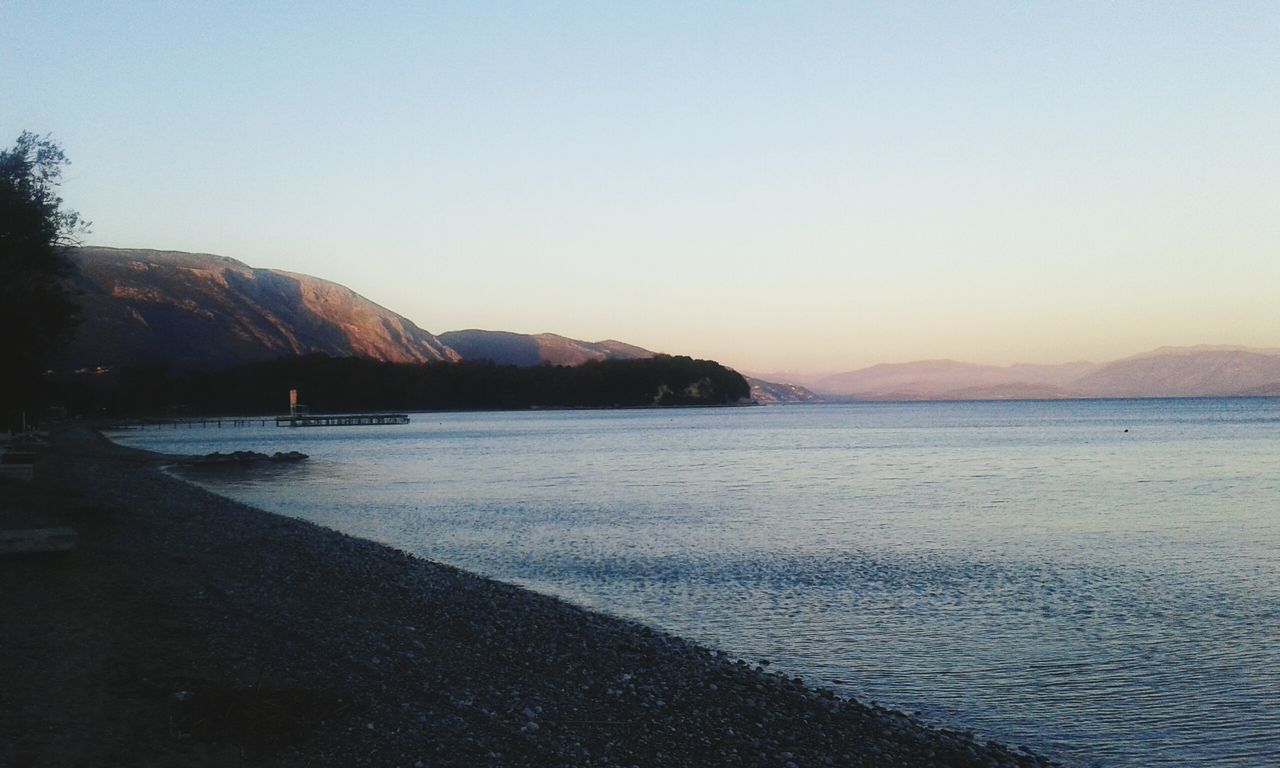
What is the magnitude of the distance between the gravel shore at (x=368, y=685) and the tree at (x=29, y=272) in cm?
1510

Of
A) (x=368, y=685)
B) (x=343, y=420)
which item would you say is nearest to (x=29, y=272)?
(x=368, y=685)

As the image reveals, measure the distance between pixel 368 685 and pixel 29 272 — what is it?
25.9 meters

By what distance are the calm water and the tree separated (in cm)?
981

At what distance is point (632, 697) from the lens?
10445mm

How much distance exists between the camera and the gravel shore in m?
8.02

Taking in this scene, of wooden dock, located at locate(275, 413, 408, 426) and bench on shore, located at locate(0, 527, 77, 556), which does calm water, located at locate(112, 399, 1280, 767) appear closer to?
bench on shore, located at locate(0, 527, 77, 556)

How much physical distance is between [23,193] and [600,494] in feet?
78.1

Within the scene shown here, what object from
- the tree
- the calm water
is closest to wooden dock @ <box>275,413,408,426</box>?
the calm water

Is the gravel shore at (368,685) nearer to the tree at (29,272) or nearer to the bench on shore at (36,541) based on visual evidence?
the bench on shore at (36,541)

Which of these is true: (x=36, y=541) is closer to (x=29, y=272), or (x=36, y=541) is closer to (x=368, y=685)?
(x=368, y=685)

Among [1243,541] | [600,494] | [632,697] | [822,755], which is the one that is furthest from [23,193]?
[1243,541]

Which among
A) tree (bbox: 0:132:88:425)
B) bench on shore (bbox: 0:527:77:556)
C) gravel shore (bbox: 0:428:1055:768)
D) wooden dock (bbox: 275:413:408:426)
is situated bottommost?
wooden dock (bbox: 275:413:408:426)

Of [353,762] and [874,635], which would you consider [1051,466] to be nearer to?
[874,635]

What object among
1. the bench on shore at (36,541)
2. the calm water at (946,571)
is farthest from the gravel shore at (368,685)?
the calm water at (946,571)
